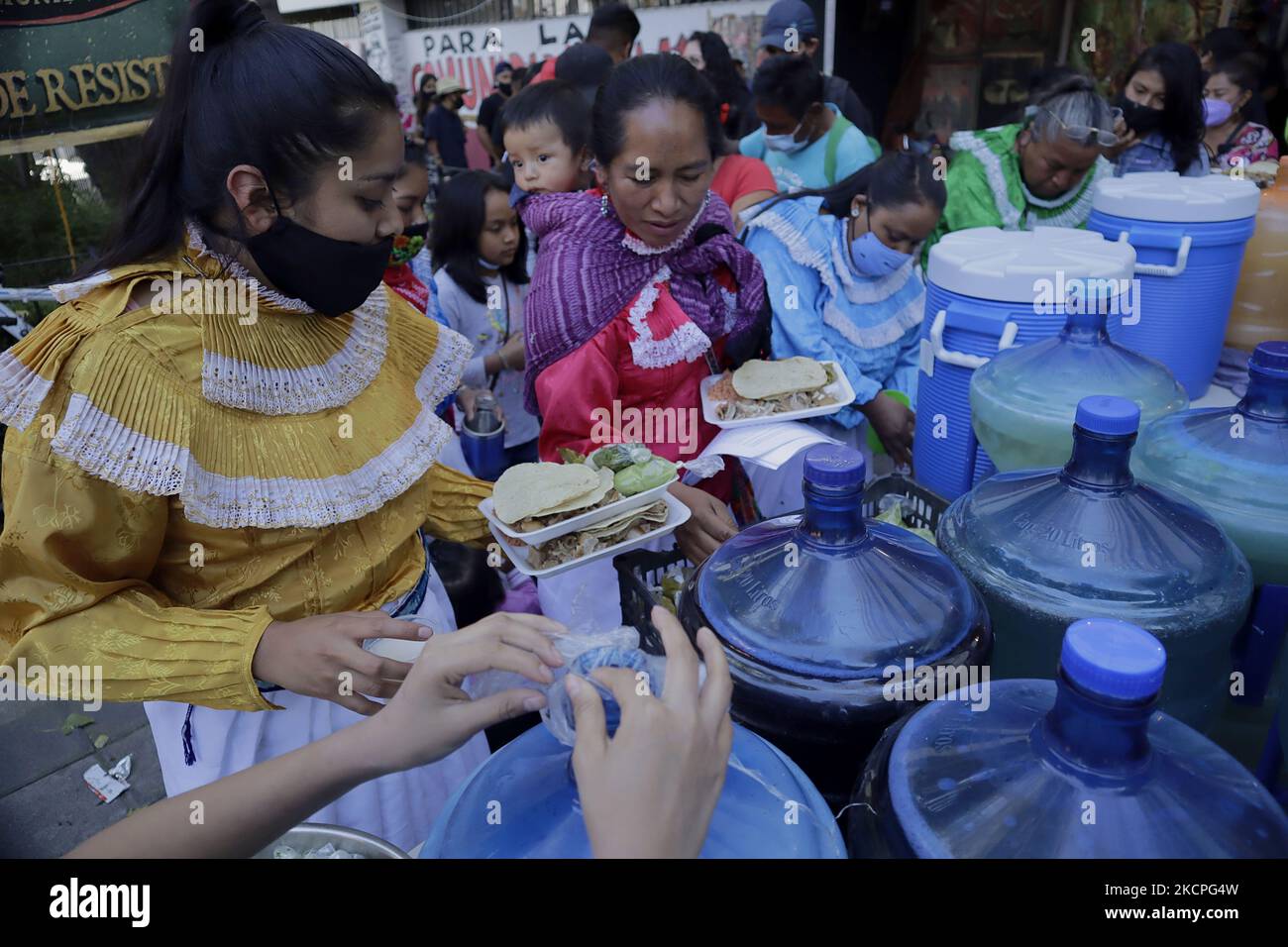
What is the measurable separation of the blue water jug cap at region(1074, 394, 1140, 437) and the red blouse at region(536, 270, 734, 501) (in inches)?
50.7

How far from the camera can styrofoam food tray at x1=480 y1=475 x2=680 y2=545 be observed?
70.4 inches

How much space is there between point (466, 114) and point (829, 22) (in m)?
6.38

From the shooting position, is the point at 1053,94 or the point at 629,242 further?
the point at 1053,94

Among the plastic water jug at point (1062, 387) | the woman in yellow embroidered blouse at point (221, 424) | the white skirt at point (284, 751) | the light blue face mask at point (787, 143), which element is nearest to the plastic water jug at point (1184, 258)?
the plastic water jug at point (1062, 387)

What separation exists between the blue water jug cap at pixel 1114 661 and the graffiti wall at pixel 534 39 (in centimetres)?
823

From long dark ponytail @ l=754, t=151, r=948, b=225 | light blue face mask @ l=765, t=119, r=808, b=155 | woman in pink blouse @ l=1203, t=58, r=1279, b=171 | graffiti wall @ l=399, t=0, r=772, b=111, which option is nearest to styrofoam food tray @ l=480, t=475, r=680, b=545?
long dark ponytail @ l=754, t=151, r=948, b=225

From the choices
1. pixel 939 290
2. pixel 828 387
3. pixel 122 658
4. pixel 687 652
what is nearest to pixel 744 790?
pixel 687 652

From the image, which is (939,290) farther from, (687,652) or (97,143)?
(97,143)

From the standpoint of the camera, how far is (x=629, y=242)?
2213 millimetres

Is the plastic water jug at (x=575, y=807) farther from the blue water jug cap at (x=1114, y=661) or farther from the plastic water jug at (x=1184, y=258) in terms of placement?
the plastic water jug at (x=1184, y=258)

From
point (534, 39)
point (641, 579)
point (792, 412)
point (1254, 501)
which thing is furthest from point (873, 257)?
point (534, 39)

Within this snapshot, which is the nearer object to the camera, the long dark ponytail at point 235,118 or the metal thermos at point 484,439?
the long dark ponytail at point 235,118

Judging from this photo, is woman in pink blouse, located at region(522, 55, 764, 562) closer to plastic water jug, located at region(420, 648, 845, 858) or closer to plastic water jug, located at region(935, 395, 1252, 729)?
plastic water jug, located at region(935, 395, 1252, 729)

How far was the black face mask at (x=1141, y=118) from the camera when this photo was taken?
3611 millimetres
